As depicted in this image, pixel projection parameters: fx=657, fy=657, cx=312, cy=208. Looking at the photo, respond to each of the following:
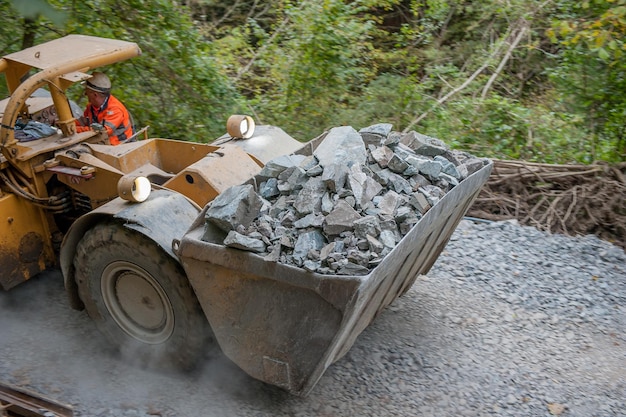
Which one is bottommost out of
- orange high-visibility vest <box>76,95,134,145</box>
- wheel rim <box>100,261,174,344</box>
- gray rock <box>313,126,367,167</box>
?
wheel rim <box>100,261,174,344</box>

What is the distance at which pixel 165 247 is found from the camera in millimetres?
3930

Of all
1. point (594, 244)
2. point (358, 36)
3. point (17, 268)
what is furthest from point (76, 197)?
point (358, 36)

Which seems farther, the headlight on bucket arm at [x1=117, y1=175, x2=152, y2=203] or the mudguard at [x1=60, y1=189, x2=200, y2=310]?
the headlight on bucket arm at [x1=117, y1=175, x2=152, y2=203]

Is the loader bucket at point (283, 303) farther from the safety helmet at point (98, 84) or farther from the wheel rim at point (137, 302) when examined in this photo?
the safety helmet at point (98, 84)

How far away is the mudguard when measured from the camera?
397cm

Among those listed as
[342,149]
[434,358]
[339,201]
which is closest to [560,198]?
[434,358]

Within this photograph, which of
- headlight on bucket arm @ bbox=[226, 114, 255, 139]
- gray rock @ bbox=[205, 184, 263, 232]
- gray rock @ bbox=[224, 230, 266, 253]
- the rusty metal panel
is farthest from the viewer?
headlight on bucket arm @ bbox=[226, 114, 255, 139]

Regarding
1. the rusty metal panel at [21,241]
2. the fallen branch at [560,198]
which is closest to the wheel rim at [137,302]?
the rusty metal panel at [21,241]

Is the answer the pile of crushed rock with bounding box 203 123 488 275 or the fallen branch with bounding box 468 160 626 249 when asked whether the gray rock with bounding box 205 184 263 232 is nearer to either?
the pile of crushed rock with bounding box 203 123 488 275

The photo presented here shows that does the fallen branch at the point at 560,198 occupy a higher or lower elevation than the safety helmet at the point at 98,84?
lower

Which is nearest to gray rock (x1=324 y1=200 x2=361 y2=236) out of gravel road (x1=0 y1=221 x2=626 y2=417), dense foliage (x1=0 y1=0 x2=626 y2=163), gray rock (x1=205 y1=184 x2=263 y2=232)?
gray rock (x1=205 y1=184 x2=263 y2=232)

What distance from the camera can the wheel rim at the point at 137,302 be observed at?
420 cm

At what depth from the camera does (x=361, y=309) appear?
139 inches

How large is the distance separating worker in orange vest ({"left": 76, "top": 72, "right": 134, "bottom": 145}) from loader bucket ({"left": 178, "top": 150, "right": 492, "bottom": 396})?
202 cm
